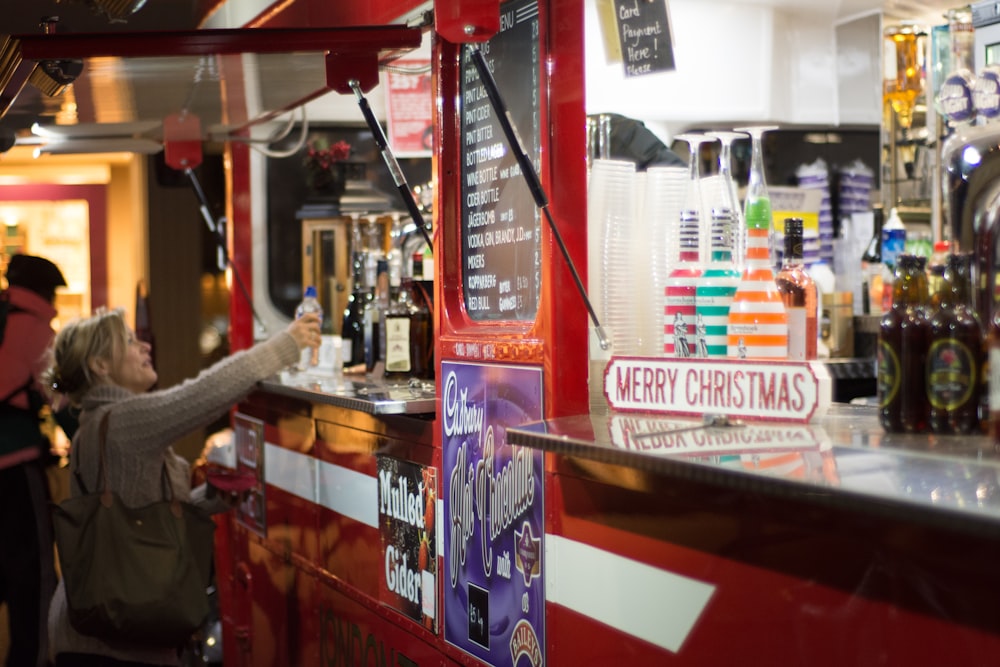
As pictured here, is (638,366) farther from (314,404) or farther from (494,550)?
(314,404)

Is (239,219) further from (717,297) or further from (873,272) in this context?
(717,297)

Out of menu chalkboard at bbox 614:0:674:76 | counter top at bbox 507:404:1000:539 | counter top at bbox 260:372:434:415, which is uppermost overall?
menu chalkboard at bbox 614:0:674:76

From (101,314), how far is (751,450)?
2.46 m

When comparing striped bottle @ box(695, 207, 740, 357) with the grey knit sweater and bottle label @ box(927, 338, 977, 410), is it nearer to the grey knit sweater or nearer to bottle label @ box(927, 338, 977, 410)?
bottle label @ box(927, 338, 977, 410)

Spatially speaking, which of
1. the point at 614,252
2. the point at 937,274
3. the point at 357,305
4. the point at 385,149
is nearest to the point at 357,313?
the point at 357,305

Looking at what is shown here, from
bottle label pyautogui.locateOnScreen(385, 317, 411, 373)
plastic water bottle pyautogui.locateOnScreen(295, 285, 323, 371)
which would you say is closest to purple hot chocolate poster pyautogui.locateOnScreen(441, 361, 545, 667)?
bottle label pyautogui.locateOnScreen(385, 317, 411, 373)

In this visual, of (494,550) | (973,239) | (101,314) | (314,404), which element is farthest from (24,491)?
(973,239)

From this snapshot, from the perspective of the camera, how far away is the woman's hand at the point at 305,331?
3518 mm

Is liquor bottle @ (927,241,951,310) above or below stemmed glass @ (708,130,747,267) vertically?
below

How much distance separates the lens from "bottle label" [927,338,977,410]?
5.01 ft

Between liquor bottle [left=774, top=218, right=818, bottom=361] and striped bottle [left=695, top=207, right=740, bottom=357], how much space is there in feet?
0.31

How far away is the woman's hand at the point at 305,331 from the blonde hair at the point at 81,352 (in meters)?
0.52

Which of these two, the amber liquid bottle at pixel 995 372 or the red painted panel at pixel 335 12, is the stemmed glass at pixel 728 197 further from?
the red painted panel at pixel 335 12

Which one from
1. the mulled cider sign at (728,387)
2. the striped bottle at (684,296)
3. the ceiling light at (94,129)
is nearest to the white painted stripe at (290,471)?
the ceiling light at (94,129)
